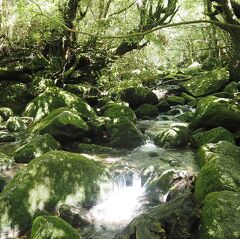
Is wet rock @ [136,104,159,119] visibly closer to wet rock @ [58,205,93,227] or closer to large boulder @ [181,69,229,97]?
large boulder @ [181,69,229,97]

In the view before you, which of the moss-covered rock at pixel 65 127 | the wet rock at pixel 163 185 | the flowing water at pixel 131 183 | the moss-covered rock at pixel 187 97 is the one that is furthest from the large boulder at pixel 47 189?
the moss-covered rock at pixel 187 97

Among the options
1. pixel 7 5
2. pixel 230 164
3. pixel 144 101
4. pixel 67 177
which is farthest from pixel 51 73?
pixel 230 164

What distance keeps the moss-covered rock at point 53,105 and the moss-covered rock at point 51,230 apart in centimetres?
701

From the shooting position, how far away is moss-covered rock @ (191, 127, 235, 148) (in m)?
8.02

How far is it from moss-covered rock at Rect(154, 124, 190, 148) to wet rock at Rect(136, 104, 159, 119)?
3.60 metres

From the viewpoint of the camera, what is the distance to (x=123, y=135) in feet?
30.7

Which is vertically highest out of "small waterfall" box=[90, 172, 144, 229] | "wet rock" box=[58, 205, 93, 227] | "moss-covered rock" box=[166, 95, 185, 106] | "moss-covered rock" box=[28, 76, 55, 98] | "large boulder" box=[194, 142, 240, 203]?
"moss-covered rock" box=[28, 76, 55, 98]

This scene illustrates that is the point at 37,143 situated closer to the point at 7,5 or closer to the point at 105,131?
the point at 105,131

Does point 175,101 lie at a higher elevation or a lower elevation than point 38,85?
lower

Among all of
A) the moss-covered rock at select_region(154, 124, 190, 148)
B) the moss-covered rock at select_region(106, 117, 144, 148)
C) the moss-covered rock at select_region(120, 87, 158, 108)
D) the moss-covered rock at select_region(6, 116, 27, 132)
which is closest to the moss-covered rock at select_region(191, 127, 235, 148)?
the moss-covered rock at select_region(154, 124, 190, 148)

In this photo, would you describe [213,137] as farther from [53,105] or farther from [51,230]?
[53,105]

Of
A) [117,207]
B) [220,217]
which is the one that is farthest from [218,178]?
[117,207]

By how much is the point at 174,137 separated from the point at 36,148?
12.0ft

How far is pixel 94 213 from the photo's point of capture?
5.73 m
